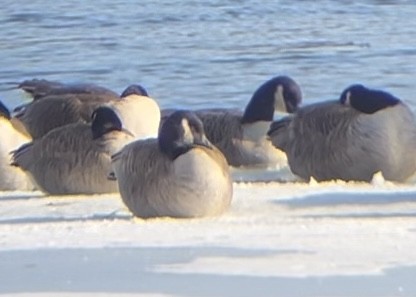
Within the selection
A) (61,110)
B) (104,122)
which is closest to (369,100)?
(104,122)

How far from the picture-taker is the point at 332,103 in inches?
517

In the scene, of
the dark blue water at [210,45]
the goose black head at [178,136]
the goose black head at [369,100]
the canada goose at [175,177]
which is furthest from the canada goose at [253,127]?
the canada goose at [175,177]

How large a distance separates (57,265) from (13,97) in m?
13.5

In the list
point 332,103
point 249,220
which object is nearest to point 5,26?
point 332,103

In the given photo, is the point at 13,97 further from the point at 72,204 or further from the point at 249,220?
the point at 249,220

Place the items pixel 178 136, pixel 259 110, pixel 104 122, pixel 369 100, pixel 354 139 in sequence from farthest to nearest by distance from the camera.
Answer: pixel 259 110, pixel 369 100, pixel 354 139, pixel 104 122, pixel 178 136

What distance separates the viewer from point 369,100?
41.4 feet

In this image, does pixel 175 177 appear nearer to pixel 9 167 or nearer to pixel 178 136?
pixel 178 136

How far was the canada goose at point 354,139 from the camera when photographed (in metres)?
12.4

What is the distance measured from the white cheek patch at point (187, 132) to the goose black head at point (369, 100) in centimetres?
270

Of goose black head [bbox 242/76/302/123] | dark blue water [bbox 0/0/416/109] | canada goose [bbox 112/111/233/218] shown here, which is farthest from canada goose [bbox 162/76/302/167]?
canada goose [bbox 112/111/233/218]

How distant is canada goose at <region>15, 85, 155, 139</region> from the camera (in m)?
14.4

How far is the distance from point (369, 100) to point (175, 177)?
341 cm

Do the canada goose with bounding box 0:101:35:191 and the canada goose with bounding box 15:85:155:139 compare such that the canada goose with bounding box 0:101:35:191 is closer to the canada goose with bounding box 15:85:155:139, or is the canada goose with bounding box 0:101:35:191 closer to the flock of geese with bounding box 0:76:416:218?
the flock of geese with bounding box 0:76:416:218
